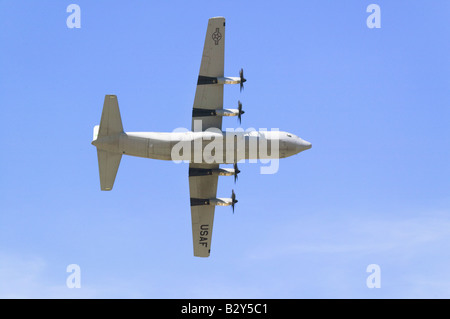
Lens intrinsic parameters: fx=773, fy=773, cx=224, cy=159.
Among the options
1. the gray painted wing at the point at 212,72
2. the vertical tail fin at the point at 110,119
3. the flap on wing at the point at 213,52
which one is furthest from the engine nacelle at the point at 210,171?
the flap on wing at the point at 213,52

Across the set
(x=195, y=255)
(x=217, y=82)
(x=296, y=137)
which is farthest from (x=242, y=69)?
(x=195, y=255)

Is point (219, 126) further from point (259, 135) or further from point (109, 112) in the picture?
point (109, 112)

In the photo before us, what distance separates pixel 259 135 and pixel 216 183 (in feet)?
21.3

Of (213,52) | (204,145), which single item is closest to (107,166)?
(204,145)

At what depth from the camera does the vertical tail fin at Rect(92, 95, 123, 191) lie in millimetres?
61250

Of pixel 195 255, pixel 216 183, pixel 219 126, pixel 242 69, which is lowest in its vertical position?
pixel 195 255

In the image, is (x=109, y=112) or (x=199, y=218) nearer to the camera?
(x=109, y=112)

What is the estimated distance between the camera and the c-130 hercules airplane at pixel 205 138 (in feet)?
202

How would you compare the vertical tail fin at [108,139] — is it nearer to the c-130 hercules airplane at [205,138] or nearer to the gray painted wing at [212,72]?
the c-130 hercules airplane at [205,138]

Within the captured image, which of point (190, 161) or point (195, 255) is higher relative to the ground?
point (190, 161)

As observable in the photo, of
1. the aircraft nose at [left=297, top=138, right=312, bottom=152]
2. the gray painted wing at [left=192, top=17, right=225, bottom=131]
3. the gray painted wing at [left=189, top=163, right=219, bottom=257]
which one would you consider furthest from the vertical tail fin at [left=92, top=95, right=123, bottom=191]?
the aircraft nose at [left=297, top=138, right=312, bottom=152]

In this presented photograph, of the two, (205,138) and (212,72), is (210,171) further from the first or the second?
(212,72)

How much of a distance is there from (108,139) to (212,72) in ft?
33.6

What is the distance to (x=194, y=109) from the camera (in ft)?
211
